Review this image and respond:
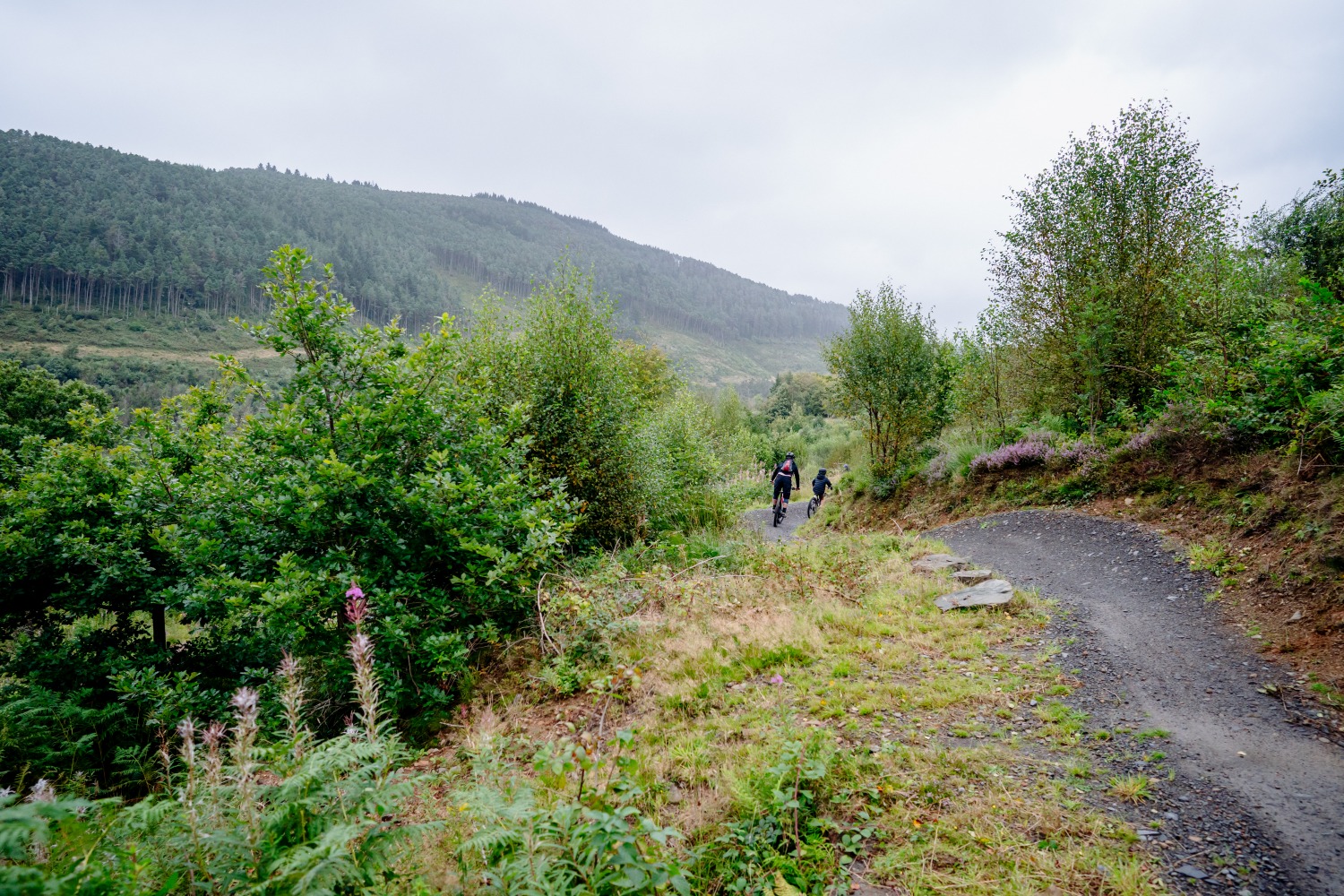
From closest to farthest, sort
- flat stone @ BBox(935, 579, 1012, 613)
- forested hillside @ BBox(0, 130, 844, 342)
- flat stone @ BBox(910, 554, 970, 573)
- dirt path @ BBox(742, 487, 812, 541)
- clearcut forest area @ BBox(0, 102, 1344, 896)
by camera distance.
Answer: clearcut forest area @ BBox(0, 102, 1344, 896), flat stone @ BBox(935, 579, 1012, 613), flat stone @ BBox(910, 554, 970, 573), dirt path @ BBox(742, 487, 812, 541), forested hillside @ BBox(0, 130, 844, 342)

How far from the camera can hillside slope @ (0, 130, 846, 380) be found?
310 ft

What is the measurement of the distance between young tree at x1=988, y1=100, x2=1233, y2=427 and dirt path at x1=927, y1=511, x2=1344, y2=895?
5812 millimetres

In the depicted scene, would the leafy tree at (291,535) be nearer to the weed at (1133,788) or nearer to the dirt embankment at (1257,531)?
the weed at (1133,788)

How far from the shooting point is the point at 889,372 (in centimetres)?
1656

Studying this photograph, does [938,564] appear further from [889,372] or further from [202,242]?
[202,242]

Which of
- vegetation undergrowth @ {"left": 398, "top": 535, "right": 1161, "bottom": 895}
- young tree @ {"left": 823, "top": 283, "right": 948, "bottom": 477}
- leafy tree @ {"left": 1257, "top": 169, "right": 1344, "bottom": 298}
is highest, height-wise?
leafy tree @ {"left": 1257, "top": 169, "right": 1344, "bottom": 298}

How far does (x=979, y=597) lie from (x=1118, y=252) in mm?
10832

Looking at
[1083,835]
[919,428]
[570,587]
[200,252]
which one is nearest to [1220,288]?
[919,428]

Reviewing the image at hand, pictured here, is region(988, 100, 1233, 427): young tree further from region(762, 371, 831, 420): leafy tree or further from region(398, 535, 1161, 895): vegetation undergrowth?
region(762, 371, 831, 420): leafy tree

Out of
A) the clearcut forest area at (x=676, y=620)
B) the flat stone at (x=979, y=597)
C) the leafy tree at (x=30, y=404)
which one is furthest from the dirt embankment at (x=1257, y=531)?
the leafy tree at (x=30, y=404)

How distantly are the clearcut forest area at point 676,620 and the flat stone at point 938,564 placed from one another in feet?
0.48

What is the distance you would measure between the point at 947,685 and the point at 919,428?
1386cm

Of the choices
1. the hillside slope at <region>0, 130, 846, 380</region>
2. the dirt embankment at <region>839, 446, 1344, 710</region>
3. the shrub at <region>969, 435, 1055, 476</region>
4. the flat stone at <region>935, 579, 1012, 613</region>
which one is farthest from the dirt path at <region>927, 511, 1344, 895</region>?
the hillside slope at <region>0, 130, 846, 380</region>

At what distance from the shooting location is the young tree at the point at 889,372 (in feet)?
53.8
